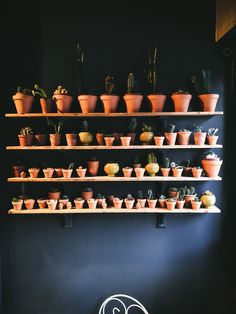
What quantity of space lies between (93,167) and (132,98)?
68cm

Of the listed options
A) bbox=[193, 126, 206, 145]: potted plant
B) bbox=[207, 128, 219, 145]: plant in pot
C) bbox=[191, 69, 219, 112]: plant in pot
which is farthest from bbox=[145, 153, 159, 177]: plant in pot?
bbox=[191, 69, 219, 112]: plant in pot

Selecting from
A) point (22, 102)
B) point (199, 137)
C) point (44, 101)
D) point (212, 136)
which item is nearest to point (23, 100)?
point (22, 102)

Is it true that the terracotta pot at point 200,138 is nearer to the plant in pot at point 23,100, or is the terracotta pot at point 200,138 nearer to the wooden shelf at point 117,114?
the wooden shelf at point 117,114

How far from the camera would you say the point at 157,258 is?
2676 mm

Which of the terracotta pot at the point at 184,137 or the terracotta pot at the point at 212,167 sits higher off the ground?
the terracotta pot at the point at 184,137

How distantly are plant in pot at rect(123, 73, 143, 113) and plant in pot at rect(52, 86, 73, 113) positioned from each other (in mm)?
493

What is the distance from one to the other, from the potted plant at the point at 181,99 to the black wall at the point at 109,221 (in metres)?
0.18

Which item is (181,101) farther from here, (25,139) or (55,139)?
(25,139)

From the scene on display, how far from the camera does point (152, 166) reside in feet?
8.07

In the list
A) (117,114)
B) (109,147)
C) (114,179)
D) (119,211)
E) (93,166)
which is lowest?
(119,211)

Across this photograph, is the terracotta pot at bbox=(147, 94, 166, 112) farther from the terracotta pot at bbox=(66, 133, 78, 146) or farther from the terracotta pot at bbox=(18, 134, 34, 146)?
the terracotta pot at bbox=(18, 134, 34, 146)

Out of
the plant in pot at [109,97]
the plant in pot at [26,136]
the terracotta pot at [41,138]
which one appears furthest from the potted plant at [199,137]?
the plant in pot at [26,136]

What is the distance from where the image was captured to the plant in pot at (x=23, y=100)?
243cm

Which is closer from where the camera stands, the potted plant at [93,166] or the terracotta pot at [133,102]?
the terracotta pot at [133,102]
